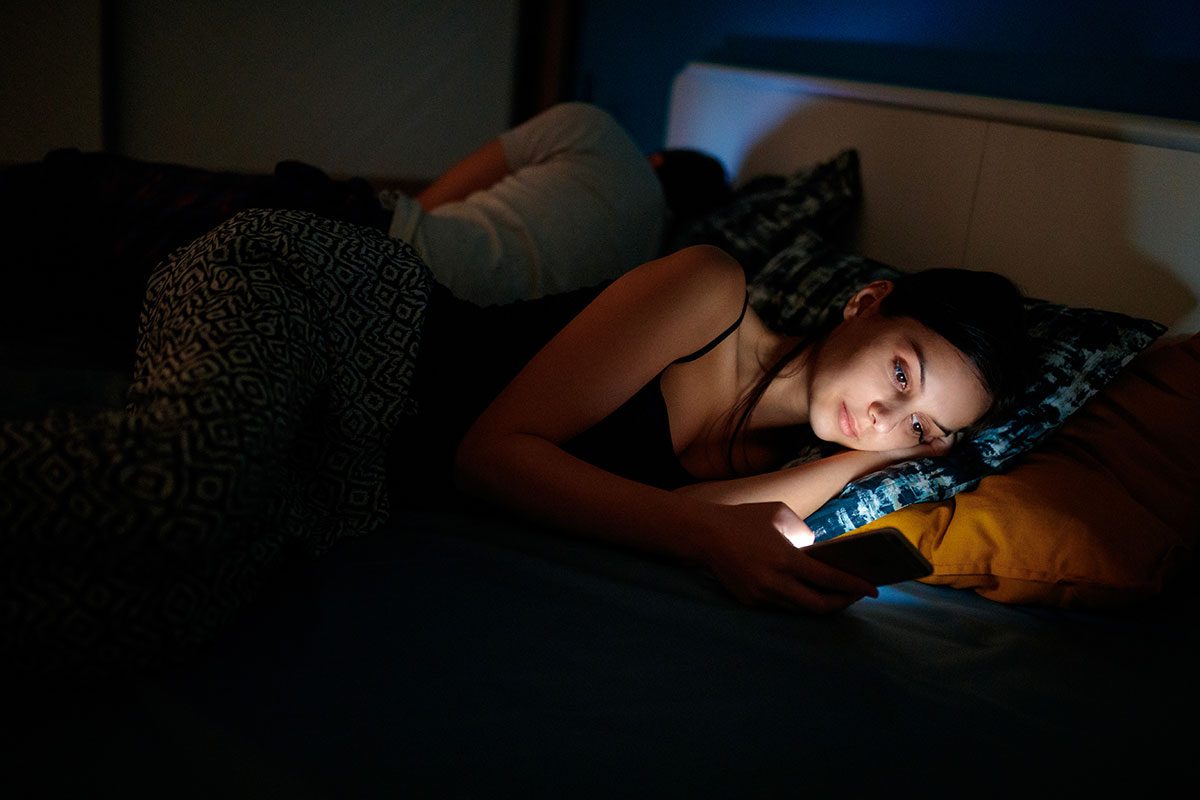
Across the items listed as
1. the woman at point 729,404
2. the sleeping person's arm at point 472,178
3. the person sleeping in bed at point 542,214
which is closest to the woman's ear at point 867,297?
the woman at point 729,404

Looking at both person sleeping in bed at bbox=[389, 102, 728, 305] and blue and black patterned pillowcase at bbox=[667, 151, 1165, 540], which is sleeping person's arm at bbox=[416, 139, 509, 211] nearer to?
person sleeping in bed at bbox=[389, 102, 728, 305]

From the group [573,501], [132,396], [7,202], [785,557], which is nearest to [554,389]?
[573,501]

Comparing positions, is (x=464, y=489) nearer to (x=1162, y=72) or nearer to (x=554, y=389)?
(x=554, y=389)

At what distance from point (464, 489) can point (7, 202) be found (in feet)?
3.11

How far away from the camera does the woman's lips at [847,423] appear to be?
123 centimetres

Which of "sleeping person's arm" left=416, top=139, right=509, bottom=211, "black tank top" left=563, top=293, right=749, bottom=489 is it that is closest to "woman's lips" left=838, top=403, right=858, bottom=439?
"black tank top" left=563, top=293, right=749, bottom=489

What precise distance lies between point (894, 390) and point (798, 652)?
1.43 feet

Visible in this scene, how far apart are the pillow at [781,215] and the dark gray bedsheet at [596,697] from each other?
91 centimetres

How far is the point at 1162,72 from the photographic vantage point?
156 centimetres

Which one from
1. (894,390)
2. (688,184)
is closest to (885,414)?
(894,390)

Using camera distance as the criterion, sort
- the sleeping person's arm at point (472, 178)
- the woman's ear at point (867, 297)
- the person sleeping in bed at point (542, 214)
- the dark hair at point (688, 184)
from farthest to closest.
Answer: the dark hair at point (688, 184) < the sleeping person's arm at point (472, 178) < the person sleeping in bed at point (542, 214) < the woman's ear at point (867, 297)

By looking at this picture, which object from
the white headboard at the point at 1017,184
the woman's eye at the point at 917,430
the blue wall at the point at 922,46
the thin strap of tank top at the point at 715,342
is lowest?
the woman's eye at the point at 917,430

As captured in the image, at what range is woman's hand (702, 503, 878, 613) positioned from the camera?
3.33 feet

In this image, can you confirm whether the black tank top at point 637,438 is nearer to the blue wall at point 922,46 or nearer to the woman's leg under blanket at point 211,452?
the woman's leg under blanket at point 211,452
